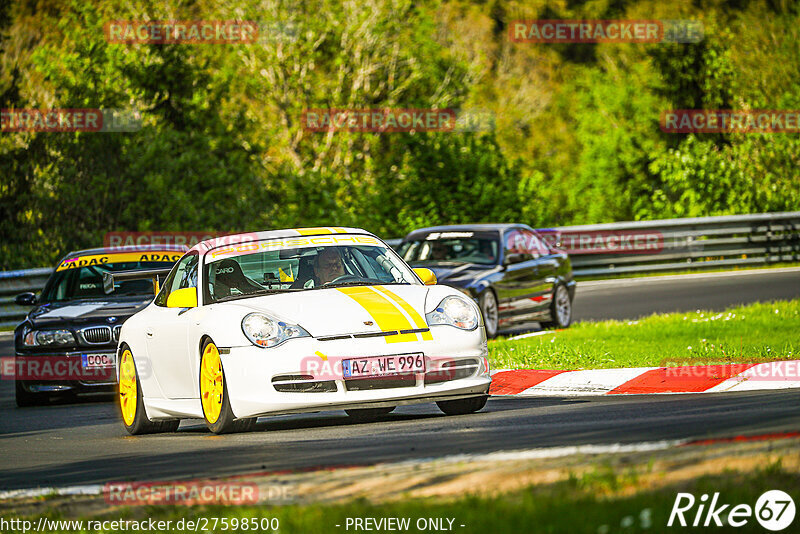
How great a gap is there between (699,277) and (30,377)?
15.3m

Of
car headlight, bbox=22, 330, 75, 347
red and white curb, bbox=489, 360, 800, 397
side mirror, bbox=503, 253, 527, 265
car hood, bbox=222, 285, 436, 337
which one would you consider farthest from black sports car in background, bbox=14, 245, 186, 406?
side mirror, bbox=503, 253, 527, 265

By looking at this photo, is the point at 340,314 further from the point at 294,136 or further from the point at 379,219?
the point at 294,136

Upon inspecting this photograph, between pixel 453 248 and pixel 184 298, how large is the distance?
9.11m

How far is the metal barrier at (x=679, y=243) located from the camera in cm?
2789

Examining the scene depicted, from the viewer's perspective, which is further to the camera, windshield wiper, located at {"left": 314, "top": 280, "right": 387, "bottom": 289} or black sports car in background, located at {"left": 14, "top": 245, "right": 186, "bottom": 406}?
black sports car in background, located at {"left": 14, "top": 245, "right": 186, "bottom": 406}

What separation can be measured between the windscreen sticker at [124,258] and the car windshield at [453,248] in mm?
4645

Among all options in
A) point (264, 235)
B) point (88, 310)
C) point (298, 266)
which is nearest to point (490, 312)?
point (88, 310)

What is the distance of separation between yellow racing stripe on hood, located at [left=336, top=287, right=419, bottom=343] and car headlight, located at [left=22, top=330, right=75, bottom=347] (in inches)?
210

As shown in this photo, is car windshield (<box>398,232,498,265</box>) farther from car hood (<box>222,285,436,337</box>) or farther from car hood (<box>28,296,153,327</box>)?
car hood (<box>222,285,436,337</box>)

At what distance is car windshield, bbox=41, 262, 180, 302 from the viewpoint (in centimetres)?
1523

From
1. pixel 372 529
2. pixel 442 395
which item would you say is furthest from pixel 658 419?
pixel 372 529

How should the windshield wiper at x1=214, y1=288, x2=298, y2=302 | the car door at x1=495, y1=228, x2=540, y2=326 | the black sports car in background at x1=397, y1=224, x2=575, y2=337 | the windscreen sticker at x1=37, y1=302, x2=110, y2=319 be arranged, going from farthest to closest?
the car door at x1=495, y1=228, x2=540, y2=326, the black sports car in background at x1=397, y1=224, x2=575, y2=337, the windscreen sticker at x1=37, y1=302, x2=110, y2=319, the windshield wiper at x1=214, y1=288, x2=298, y2=302

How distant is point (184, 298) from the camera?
10.8 metres

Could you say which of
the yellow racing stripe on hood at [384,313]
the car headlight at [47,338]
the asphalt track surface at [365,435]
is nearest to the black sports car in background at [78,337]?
the car headlight at [47,338]
